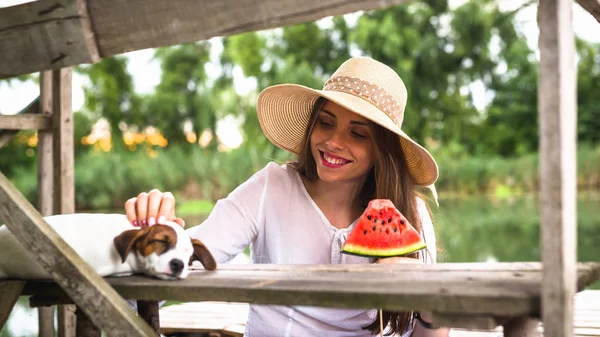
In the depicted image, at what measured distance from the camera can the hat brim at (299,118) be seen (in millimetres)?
2430

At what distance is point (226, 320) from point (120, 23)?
108 inches

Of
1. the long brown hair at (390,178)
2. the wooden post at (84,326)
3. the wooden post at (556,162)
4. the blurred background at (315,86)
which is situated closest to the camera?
the wooden post at (556,162)

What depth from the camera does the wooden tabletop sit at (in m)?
1.36

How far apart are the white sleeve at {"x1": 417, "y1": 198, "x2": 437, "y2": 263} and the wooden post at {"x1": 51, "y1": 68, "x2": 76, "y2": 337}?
7.49 ft

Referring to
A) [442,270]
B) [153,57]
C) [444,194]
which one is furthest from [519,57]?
[442,270]

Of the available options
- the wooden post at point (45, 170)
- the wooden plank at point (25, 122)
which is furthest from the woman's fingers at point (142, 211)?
the wooden post at point (45, 170)

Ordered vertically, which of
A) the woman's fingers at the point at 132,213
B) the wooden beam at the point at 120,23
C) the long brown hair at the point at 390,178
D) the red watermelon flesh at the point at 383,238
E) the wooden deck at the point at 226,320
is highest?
the wooden beam at the point at 120,23

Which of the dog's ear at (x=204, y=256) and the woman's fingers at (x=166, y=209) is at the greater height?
the woman's fingers at (x=166, y=209)

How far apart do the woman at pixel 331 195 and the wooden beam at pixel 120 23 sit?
0.90 m

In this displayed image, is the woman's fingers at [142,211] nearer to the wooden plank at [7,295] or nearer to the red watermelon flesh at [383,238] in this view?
the wooden plank at [7,295]

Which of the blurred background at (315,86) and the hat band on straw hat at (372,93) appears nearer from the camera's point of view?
the hat band on straw hat at (372,93)

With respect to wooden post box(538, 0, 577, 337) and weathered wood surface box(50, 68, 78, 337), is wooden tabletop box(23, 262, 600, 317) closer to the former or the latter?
wooden post box(538, 0, 577, 337)

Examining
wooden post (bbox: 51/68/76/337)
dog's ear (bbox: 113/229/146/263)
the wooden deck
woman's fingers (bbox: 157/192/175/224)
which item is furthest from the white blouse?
wooden post (bbox: 51/68/76/337)

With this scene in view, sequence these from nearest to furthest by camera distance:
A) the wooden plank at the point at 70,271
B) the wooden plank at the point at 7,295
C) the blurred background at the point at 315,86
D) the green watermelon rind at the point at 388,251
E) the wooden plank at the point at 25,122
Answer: the wooden plank at the point at 70,271
the wooden plank at the point at 7,295
the green watermelon rind at the point at 388,251
the wooden plank at the point at 25,122
the blurred background at the point at 315,86
